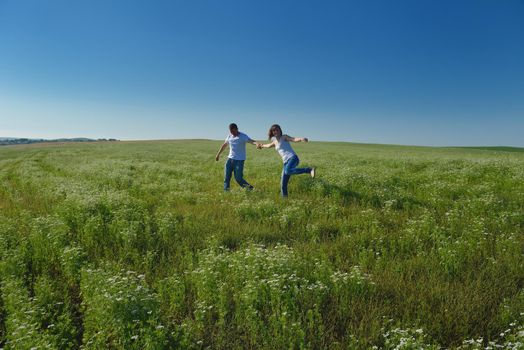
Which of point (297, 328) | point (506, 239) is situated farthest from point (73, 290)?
point (506, 239)

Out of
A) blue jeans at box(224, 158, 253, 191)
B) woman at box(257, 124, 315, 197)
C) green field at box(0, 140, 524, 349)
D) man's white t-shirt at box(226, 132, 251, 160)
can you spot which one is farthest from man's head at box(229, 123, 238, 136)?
green field at box(0, 140, 524, 349)

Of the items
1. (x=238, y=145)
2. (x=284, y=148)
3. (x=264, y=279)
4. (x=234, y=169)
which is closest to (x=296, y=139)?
(x=284, y=148)

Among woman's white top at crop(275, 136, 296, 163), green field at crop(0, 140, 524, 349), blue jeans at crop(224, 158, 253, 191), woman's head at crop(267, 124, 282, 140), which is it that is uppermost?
woman's head at crop(267, 124, 282, 140)

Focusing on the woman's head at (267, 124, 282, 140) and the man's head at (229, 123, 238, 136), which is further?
the man's head at (229, 123, 238, 136)

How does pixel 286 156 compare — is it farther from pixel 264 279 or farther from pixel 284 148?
pixel 264 279

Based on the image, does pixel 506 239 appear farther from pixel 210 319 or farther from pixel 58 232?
pixel 58 232

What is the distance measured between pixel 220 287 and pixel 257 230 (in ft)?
8.44

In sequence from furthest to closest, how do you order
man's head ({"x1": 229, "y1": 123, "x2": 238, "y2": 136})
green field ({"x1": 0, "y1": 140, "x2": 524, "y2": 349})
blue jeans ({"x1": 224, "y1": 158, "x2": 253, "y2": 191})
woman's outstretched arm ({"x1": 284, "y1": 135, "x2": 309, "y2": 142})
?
blue jeans ({"x1": 224, "y1": 158, "x2": 253, "y2": 191}) < man's head ({"x1": 229, "y1": 123, "x2": 238, "y2": 136}) < woman's outstretched arm ({"x1": 284, "y1": 135, "x2": 309, "y2": 142}) < green field ({"x1": 0, "y1": 140, "x2": 524, "y2": 349})

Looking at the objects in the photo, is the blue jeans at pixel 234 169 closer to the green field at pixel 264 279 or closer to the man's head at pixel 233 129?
the man's head at pixel 233 129

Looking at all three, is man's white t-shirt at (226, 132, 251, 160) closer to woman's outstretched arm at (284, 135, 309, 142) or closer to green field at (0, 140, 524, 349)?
woman's outstretched arm at (284, 135, 309, 142)

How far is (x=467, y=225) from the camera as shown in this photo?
6.54m

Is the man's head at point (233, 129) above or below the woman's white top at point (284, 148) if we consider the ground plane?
above

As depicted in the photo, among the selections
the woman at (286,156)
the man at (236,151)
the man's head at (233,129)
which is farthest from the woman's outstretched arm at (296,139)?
the man's head at (233,129)

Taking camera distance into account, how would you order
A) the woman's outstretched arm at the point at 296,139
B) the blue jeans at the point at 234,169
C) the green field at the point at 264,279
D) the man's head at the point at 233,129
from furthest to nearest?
the blue jeans at the point at 234,169
the man's head at the point at 233,129
the woman's outstretched arm at the point at 296,139
the green field at the point at 264,279
